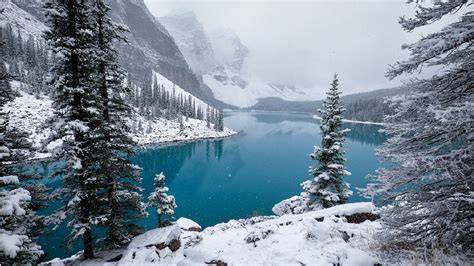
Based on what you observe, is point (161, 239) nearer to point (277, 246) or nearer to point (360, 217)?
point (277, 246)

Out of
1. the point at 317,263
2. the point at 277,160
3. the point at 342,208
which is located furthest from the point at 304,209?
the point at 277,160

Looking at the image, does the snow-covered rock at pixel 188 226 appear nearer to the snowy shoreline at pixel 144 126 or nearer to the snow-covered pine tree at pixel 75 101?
the snow-covered pine tree at pixel 75 101

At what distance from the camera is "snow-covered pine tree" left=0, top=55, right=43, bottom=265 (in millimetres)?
6273

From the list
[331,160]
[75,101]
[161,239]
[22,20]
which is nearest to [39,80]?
[22,20]

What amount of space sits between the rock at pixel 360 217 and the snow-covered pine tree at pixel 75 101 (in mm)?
11635

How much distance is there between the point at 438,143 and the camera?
17.8ft

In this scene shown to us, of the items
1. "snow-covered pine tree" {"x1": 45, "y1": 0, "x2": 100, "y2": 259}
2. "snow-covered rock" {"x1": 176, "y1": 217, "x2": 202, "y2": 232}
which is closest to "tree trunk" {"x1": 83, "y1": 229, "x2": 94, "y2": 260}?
"snow-covered pine tree" {"x1": 45, "y1": 0, "x2": 100, "y2": 259}

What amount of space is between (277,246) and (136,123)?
323ft

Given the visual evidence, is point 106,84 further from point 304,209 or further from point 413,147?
point 304,209

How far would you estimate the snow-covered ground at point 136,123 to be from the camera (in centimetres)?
6438

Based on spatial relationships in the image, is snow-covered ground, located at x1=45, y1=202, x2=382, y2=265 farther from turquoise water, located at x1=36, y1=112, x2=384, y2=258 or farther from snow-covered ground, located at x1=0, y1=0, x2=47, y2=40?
snow-covered ground, located at x1=0, y1=0, x2=47, y2=40

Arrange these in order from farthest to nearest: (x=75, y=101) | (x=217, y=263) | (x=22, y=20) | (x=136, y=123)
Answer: (x=22, y=20)
(x=136, y=123)
(x=75, y=101)
(x=217, y=263)

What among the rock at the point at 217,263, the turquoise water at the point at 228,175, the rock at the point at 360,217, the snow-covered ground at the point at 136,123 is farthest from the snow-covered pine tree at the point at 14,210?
the snow-covered ground at the point at 136,123

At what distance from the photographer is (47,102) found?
8275 cm
